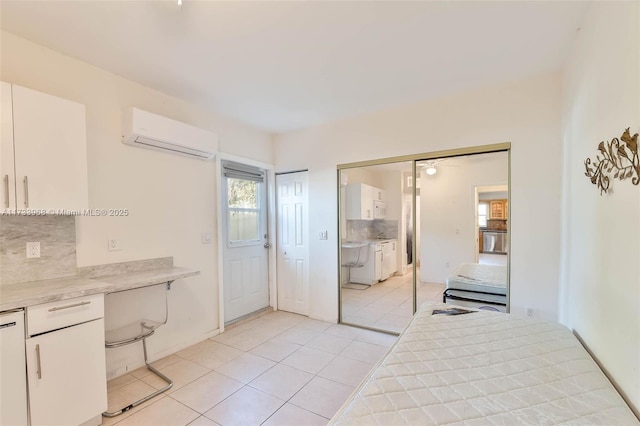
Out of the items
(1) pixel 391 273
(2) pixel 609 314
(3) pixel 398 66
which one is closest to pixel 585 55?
(3) pixel 398 66

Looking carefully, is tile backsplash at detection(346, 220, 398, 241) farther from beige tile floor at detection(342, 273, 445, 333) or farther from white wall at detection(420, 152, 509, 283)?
beige tile floor at detection(342, 273, 445, 333)

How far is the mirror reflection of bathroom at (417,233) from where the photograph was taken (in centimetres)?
281

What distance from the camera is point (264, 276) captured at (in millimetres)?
4113

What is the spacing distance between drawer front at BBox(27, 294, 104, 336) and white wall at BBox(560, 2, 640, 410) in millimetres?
2826

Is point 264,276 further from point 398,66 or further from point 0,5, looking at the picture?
point 0,5

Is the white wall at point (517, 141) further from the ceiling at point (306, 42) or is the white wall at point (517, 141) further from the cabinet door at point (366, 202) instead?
the cabinet door at point (366, 202)

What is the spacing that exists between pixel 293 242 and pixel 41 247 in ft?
8.50

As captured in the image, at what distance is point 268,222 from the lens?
4180 mm

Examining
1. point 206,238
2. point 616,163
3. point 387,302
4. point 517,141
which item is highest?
point 517,141

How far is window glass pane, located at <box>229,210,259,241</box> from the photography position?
145 inches

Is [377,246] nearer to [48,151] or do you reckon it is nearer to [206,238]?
[206,238]

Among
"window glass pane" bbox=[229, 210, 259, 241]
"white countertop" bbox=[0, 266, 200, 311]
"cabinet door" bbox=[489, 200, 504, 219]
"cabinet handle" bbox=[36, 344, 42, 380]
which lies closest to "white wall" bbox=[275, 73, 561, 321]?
"cabinet door" bbox=[489, 200, 504, 219]

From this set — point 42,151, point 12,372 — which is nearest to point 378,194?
point 42,151

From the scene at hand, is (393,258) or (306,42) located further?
(393,258)
